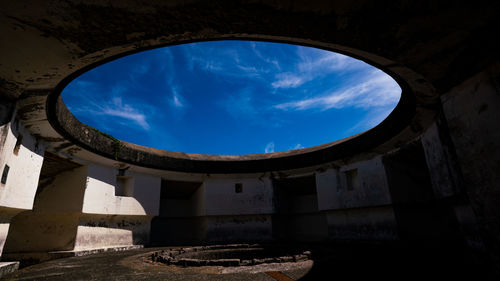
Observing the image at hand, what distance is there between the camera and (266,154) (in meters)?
15.1

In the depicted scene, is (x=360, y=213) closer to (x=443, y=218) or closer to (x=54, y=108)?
(x=443, y=218)

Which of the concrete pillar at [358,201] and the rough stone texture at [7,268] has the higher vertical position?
the concrete pillar at [358,201]

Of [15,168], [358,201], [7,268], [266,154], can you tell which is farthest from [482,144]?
[266,154]

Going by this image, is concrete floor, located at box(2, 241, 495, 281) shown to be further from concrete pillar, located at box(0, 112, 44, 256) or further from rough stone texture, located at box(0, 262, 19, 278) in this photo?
concrete pillar, located at box(0, 112, 44, 256)

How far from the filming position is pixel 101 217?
10.5m

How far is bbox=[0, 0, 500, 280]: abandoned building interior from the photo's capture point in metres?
3.16

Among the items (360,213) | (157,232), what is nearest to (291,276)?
(360,213)

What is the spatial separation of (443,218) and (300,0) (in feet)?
33.6

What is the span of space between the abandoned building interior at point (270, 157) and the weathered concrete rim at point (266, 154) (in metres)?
0.06

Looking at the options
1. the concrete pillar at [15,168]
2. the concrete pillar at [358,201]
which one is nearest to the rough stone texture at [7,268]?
the concrete pillar at [15,168]

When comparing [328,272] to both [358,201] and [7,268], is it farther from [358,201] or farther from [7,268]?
[358,201]

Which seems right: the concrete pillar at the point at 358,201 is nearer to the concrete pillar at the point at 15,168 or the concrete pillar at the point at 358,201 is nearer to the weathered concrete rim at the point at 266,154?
the weathered concrete rim at the point at 266,154

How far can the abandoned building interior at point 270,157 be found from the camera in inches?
124

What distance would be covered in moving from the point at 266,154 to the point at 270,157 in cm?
106
